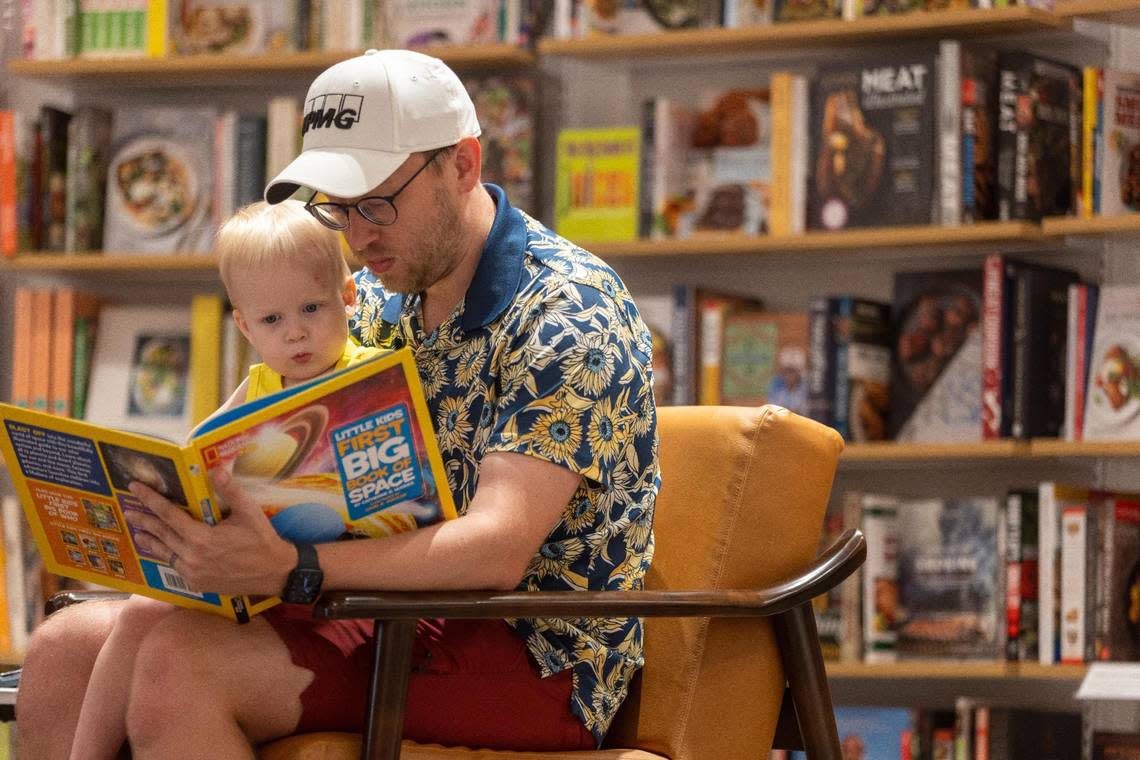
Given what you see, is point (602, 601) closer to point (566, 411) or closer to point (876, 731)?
point (566, 411)

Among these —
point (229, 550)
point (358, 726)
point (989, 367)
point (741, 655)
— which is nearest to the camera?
point (229, 550)

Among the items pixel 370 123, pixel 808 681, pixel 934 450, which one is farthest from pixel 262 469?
pixel 934 450

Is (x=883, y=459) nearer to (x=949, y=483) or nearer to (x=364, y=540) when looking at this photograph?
(x=949, y=483)

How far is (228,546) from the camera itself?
5.39ft

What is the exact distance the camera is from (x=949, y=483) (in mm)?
3367

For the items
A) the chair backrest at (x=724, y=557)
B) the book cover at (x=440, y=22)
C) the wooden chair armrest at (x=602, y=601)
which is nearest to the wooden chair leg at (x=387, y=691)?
the wooden chair armrest at (x=602, y=601)

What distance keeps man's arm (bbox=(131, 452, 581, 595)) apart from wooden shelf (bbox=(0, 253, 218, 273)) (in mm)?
1948

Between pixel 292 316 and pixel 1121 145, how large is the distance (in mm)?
1827

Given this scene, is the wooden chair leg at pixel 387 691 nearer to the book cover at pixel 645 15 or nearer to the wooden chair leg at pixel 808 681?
the wooden chair leg at pixel 808 681

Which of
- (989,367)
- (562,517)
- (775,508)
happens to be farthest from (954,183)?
(562,517)

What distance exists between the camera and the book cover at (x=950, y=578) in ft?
10.3

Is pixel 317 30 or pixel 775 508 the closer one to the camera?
pixel 775 508

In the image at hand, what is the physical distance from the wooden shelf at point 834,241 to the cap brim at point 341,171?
1520mm

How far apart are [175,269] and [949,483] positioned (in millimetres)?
1751
